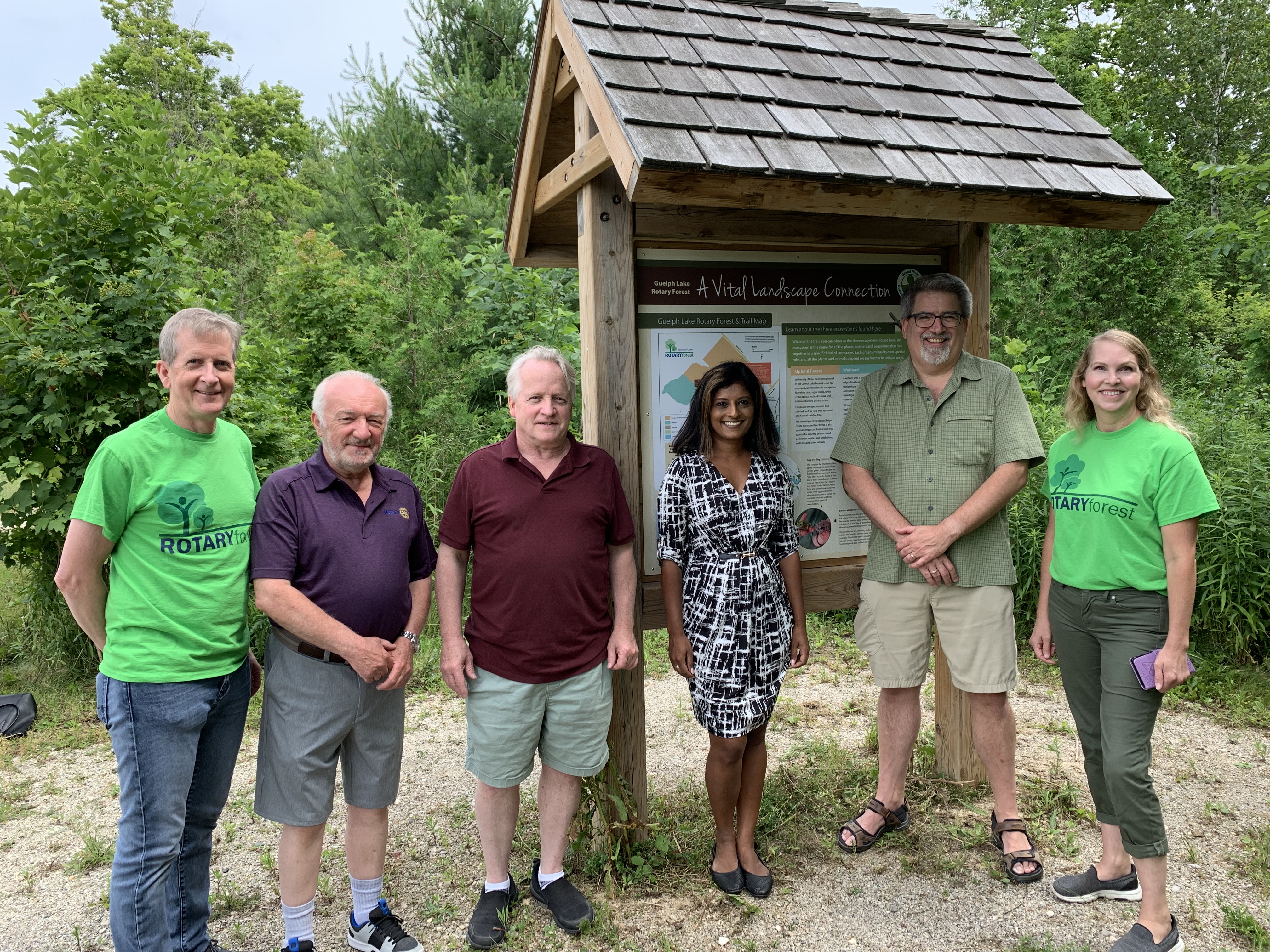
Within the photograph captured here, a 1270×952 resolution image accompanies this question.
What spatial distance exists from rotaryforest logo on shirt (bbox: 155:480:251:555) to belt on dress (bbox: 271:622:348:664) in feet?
1.02

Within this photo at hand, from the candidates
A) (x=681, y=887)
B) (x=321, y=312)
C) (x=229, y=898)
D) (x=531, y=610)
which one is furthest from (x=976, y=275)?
(x=321, y=312)

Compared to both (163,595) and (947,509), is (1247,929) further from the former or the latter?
(163,595)

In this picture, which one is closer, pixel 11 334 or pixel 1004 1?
pixel 11 334

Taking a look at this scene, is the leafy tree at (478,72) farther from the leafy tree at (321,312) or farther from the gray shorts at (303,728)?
the gray shorts at (303,728)

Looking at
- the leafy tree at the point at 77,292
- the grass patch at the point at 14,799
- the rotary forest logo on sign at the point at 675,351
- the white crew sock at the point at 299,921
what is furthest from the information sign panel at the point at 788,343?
the leafy tree at the point at 77,292

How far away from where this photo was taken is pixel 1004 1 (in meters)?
22.5

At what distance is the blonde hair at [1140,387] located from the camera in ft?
9.19

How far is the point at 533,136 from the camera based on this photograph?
3.70m

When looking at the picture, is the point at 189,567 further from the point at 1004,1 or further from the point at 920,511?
the point at 1004,1

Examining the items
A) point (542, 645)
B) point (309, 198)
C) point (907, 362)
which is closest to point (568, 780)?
point (542, 645)

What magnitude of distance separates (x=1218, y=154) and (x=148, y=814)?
2443 centimetres

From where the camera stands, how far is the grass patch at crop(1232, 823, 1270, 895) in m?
3.23

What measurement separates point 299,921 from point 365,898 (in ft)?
0.73

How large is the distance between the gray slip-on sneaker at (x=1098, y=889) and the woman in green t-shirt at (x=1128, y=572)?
0.60 ft
